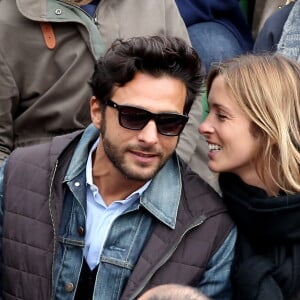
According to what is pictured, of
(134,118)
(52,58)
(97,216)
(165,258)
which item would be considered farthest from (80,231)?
(52,58)

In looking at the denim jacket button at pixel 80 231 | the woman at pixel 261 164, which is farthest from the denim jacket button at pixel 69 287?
the woman at pixel 261 164

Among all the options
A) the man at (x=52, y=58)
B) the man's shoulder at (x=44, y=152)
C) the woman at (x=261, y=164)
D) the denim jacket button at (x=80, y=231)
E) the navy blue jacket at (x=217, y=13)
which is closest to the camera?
the woman at (x=261, y=164)

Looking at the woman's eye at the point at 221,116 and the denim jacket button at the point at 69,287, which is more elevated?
the woman's eye at the point at 221,116

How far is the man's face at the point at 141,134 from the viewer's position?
8.30ft

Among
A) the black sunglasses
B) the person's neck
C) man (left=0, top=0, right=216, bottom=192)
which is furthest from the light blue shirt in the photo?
man (left=0, top=0, right=216, bottom=192)

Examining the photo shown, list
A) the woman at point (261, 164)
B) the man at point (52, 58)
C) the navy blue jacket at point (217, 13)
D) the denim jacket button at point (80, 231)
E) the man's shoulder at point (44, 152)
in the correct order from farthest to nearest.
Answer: the navy blue jacket at point (217, 13)
the man at point (52, 58)
the man's shoulder at point (44, 152)
the denim jacket button at point (80, 231)
the woman at point (261, 164)

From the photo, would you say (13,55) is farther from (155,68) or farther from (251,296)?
(251,296)

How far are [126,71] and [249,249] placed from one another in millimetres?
697

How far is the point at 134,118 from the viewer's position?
2.53 meters

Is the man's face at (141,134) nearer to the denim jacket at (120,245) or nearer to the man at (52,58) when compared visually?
the denim jacket at (120,245)

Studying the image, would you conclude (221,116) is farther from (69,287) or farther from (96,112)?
(69,287)

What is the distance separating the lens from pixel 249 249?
2.56 metres

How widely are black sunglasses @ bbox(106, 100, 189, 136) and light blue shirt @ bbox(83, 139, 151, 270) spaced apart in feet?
0.72

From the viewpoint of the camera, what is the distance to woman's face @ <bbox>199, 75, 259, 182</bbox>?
258cm
